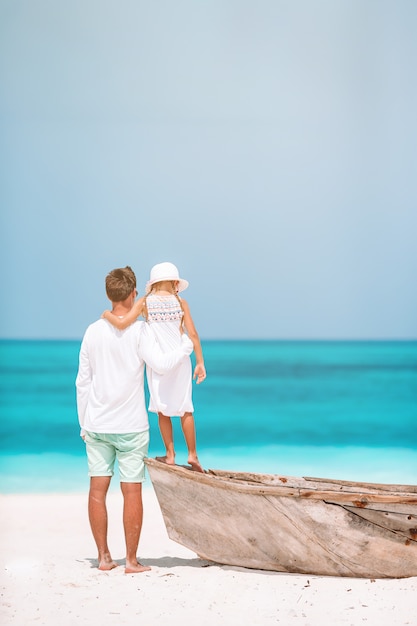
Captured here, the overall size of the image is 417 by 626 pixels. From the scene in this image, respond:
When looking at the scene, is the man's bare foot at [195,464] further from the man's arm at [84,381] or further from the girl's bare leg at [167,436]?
the man's arm at [84,381]

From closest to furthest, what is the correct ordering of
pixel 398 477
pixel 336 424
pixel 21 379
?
pixel 398 477
pixel 336 424
pixel 21 379

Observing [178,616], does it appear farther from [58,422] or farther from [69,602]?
[58,422]

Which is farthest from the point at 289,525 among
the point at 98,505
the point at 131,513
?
the point at 98,505

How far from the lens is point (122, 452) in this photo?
12.8 ft

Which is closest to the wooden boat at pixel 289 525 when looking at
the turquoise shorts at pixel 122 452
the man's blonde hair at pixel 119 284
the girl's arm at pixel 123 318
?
the turquoise shorts at pixel 122 452

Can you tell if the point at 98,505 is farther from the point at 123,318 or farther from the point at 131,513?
the point at 123,318

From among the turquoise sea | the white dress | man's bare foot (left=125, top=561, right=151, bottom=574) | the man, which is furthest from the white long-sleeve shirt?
the turquoise sea

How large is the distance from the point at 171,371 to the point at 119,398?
27 centimetres

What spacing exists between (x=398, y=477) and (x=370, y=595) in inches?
257

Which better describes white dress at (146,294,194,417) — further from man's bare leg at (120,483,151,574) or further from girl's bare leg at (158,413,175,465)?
man's bare leg at (120,483,151,574)

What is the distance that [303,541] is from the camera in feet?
12.7

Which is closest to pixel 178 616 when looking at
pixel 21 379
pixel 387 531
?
pixel 387 531

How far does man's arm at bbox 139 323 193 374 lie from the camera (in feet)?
12.7

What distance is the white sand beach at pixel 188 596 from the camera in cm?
351
